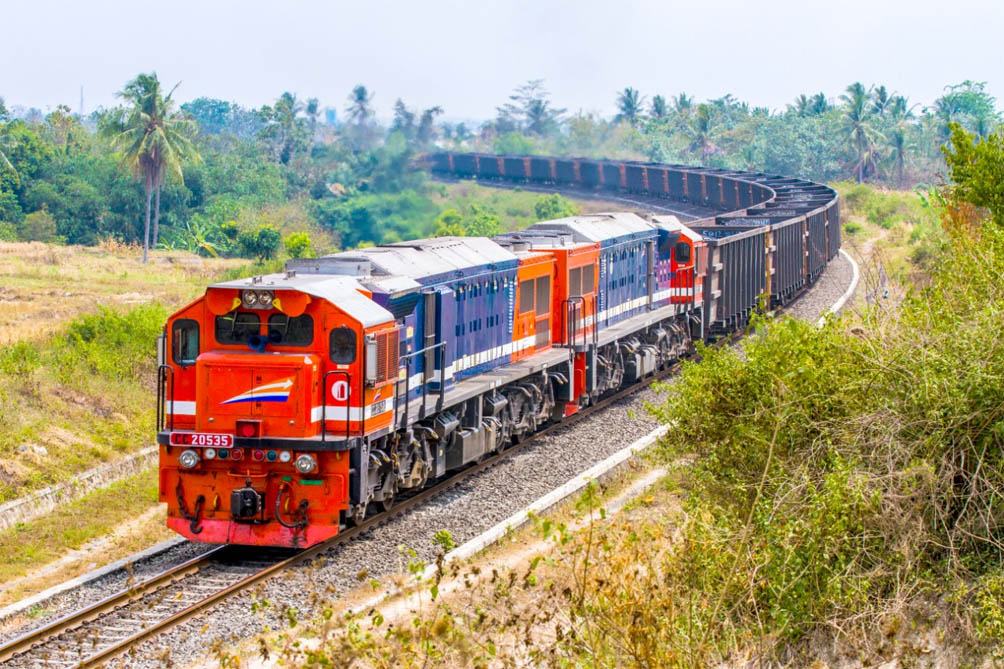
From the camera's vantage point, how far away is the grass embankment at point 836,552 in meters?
8.02

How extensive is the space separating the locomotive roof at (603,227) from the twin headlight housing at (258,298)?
979cm

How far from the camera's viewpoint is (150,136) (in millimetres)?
48375

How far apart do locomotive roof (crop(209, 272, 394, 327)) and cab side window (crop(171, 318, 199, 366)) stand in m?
0.50

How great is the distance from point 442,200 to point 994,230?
3272 centimetres

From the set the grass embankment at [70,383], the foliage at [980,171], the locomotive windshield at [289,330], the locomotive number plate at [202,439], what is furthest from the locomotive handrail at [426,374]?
the foliage at [980,171]

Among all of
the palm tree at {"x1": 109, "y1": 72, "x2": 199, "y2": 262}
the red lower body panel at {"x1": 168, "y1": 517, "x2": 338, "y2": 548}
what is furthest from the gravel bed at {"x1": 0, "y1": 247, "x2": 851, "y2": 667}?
the palm tree at {"x1": 109, "y1": 72, "x2": 199, "y2": 262}

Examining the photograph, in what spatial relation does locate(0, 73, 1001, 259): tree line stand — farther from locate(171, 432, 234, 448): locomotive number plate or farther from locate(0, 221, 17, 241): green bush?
locate(171, 432, 234, 448): locomotive number plate

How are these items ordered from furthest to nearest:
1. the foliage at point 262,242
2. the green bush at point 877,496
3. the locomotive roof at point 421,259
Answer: the foliage at point 262,242
the locomotive roof at point 421,259
the green bush at point 877,496

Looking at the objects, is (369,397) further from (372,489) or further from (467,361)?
(467,361)

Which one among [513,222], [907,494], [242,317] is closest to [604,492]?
[242,317]

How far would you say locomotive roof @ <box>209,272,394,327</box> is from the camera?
1251cm

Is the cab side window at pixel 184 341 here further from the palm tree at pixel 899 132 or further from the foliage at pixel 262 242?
the palm tree at pixel 899 132

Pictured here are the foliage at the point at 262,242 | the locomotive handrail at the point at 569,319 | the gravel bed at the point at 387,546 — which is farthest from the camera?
the foliage at the point at 262,242

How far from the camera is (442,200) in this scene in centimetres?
4356
